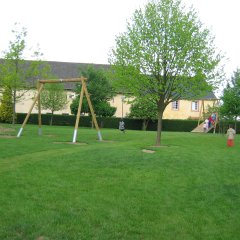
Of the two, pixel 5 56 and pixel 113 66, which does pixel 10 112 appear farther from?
pixel 113 66

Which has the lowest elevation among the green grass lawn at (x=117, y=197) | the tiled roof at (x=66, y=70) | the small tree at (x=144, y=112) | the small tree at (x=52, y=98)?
the green grass lawn at (x=117, y=197)

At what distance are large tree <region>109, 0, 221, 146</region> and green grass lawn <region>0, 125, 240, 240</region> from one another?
241 inches

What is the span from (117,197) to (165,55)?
10.8 m

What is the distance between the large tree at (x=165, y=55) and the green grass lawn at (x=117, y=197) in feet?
20.1

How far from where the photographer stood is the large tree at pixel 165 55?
18.3m

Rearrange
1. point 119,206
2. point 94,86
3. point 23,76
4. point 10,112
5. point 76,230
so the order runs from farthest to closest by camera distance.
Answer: point 10,112, point 94,86, point 23,76, point 119,206, point 76,230

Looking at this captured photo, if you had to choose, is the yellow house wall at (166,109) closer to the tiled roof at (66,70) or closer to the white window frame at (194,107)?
the white window frame at (194,107)

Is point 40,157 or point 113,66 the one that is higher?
point 113,66

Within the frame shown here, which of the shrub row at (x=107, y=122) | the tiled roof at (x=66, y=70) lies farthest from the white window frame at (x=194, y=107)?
the shrub row at (x=107, y=122)

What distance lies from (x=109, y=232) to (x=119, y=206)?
1.35 metres

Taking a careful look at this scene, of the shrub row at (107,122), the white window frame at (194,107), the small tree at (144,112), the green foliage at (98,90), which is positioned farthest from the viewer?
the white window frame at (194,107)

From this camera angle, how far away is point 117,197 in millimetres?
8734

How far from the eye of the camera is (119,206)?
26.9ft

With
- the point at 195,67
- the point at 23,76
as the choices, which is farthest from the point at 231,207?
the point at 23,76
